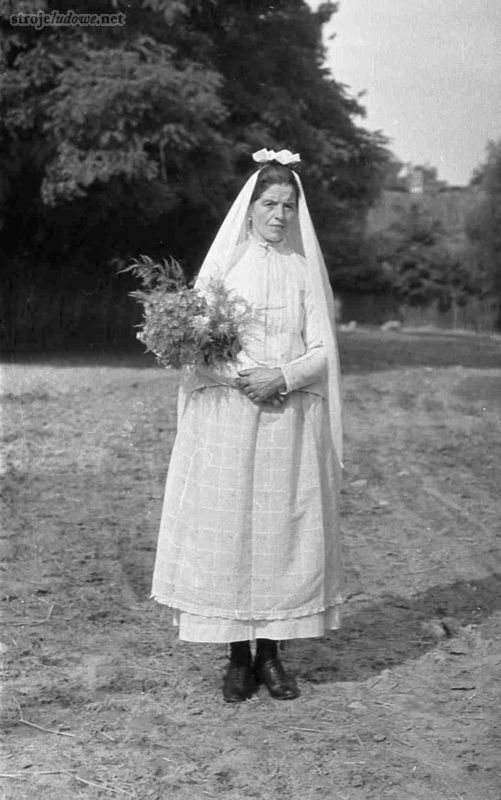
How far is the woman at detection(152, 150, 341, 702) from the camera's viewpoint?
14.9ft

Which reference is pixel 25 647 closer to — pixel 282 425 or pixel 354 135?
pixel 282 425

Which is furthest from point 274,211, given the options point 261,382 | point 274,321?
point 261,382

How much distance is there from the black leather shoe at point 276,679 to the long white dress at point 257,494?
0.22 metres

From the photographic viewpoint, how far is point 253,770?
3.84 metres

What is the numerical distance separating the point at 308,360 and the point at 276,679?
136cm

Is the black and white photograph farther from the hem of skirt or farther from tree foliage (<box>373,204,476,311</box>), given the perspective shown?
tree foliage (<box>373,204,476,311</box>)

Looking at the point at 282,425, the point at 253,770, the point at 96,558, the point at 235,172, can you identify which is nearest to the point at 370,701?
the point at 253,770

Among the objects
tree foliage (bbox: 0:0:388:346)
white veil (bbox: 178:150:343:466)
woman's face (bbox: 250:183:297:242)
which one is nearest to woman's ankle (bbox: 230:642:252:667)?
white veil (bbox: 178:150:343:466)

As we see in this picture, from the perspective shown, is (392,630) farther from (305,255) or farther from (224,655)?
(305,255)

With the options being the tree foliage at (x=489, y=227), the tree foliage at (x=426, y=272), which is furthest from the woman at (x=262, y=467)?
the tree foliage at (x=426, y=272)

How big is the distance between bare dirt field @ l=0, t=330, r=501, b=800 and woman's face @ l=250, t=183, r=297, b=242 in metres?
1.97

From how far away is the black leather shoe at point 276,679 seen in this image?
4633 millimetres

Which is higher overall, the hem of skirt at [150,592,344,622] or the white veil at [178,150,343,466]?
the white veil at [178,150,343,466]

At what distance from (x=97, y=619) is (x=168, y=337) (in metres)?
1.96
